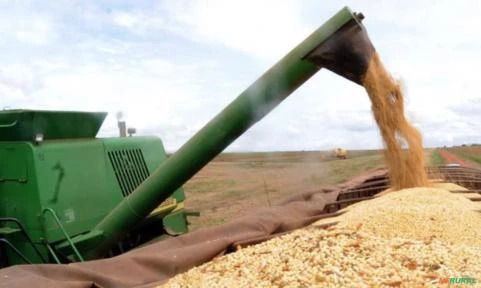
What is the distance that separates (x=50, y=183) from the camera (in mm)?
4555

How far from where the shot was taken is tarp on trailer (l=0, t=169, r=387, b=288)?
3.24m

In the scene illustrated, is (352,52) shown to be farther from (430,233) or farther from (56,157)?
(56,157)

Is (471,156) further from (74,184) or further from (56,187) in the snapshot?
(56,187)

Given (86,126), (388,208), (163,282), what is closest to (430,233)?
(388,208)

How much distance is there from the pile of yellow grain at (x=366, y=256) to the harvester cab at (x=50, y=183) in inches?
61.8

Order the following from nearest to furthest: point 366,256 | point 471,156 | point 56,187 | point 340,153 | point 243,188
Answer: point 366,256 → point 56,187 → point 243,188 → point 471,156 → point 340,153

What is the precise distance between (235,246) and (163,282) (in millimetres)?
763

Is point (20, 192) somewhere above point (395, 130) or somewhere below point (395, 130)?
below

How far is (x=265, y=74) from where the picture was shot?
4.41 meters

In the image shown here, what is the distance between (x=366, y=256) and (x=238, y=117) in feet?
5.18

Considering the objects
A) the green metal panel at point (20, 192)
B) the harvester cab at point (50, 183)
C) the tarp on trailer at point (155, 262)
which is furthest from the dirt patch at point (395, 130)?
the green metal panel at point (20, 192)

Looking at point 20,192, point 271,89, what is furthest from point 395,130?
point 20,192

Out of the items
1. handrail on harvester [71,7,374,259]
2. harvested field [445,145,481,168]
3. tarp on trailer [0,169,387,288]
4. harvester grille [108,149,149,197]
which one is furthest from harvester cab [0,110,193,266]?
harvested field [445,145,481,168]

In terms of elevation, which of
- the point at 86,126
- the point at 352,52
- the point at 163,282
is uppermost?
the point at 352,52
